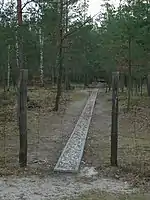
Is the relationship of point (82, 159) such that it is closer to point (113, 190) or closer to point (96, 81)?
point (113, 190)

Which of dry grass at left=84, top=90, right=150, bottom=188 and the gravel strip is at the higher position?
the gravel strip

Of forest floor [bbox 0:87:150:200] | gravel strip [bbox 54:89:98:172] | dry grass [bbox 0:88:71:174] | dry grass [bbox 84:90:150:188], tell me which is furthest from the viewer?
dry grass [bbox 0:88:71:174]

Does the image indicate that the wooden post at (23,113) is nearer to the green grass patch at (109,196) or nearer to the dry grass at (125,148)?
the dry grass at (125,148)

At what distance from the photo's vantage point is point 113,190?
23.8ft

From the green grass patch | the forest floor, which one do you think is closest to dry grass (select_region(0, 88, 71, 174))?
the forest floor

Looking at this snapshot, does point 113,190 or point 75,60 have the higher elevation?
point 75,60

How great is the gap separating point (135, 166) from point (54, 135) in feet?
18.0

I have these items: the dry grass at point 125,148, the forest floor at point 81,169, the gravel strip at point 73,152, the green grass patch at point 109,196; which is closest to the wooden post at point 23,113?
the forest floor at point 81,169

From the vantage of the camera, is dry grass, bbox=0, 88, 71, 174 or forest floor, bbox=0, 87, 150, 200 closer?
forest floor, bbox=0, 87, 150, 200

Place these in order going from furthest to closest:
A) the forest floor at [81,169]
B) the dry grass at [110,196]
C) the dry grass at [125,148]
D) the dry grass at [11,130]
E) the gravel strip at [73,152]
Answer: the dry grass at [11,130] → the gravel strip at [73,152] → the dry grass at [125,148] → the forest floor at [81,169] → the dry grass at [110,196]

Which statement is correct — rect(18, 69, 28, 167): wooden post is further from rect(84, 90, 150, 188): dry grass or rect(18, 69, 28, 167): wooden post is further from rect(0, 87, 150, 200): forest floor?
rect(84, 90, 150, 188): dry grass

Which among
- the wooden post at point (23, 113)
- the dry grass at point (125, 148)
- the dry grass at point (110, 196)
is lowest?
the dry grass at point (125, 148)

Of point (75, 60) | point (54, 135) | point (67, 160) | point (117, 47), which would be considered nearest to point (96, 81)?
point (75, 60)

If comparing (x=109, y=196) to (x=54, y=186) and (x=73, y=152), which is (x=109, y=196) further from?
(x=73, y=152)
